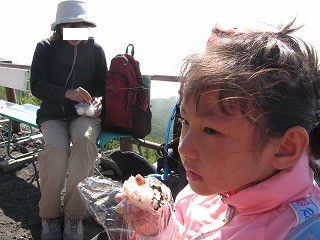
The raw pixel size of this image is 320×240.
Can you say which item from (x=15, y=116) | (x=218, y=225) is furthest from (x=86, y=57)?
(x=218, y=225)

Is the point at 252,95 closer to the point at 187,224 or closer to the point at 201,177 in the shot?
the point at 201,177

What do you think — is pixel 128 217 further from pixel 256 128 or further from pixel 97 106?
pixel 97 106

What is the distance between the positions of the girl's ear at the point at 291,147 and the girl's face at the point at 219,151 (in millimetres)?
22

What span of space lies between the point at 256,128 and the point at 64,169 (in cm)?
231

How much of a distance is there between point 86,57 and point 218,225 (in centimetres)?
255

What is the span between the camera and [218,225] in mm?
1053

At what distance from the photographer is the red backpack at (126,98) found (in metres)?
3.17

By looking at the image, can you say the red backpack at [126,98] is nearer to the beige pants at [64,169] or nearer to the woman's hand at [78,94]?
the woman's hand at [78,94]

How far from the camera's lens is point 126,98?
3178 millimetres

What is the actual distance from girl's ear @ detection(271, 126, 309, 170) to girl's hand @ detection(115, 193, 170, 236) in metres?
0.48

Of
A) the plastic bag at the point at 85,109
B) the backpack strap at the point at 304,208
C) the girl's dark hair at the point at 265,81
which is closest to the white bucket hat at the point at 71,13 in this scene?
the plastic bag at the point at 85,109

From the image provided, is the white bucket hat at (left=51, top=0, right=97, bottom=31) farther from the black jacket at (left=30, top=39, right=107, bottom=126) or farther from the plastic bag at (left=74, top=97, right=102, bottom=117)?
the plastic bag at (left=74, top=97, right=102, bottom=117)

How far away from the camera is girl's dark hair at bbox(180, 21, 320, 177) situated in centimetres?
86

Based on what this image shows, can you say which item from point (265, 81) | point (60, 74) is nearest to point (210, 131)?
point (265, 81)
